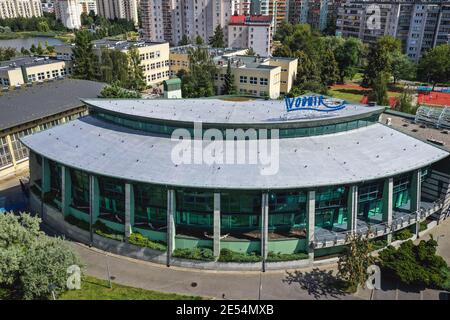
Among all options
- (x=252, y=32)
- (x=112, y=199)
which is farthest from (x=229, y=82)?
(x=252, y=32)

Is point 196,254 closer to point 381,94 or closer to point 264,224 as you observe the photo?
point 264,224

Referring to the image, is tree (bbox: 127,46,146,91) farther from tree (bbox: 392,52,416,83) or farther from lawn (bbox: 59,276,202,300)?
tree (bbox: 392,52,416,83)

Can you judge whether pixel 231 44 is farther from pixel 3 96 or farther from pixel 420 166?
pixel 420 166

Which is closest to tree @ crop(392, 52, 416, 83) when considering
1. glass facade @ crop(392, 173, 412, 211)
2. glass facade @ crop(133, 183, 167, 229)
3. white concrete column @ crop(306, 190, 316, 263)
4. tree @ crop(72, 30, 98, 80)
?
glass facade @ crop(392, 173, 412, 211)

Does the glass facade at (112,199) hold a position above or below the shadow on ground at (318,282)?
above

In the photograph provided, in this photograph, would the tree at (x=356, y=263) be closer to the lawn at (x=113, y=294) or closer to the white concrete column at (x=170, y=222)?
the lawn at (x=113, y=294)

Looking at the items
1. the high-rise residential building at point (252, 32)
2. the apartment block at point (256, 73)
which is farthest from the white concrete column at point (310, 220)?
the high-rise residential building at point (252, 32)
